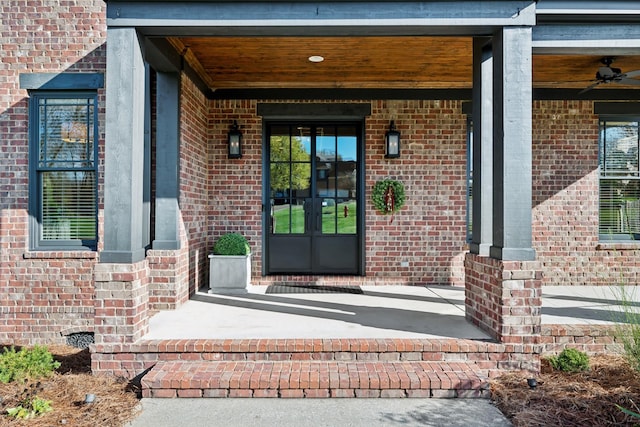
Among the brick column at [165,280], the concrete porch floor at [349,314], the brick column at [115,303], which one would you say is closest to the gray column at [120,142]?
the brick column at [115,303]

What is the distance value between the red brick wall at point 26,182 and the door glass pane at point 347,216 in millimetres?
3339

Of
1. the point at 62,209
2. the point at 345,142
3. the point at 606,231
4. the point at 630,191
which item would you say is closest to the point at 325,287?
the point at 345,142

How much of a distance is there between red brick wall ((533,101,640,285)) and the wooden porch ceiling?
1.75 ft

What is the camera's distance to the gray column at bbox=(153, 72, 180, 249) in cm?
481

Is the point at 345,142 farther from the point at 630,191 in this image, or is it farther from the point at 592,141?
the point at 630,191

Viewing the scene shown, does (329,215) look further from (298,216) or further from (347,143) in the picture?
(347,143)

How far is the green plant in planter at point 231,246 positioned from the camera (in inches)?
219

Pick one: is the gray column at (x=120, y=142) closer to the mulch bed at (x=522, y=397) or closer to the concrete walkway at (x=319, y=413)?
the mulch bed at (x=522, y=397)

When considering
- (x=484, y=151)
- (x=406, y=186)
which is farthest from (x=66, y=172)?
(x=484, y=151)

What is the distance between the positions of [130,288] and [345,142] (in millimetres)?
3946

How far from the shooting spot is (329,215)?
6449 millimetres

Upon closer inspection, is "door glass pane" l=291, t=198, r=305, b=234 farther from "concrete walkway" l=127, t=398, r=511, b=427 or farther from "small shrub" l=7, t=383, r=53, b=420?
"small shrub" l=7, t=383, r=53, b=420

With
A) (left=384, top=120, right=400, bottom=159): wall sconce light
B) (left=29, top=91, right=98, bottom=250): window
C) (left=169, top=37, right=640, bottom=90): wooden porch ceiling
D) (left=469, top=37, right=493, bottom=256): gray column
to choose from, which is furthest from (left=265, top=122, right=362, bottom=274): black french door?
(left=469, top=37, right=493, bottom=256): gray column

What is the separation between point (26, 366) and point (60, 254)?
1.81 meters
